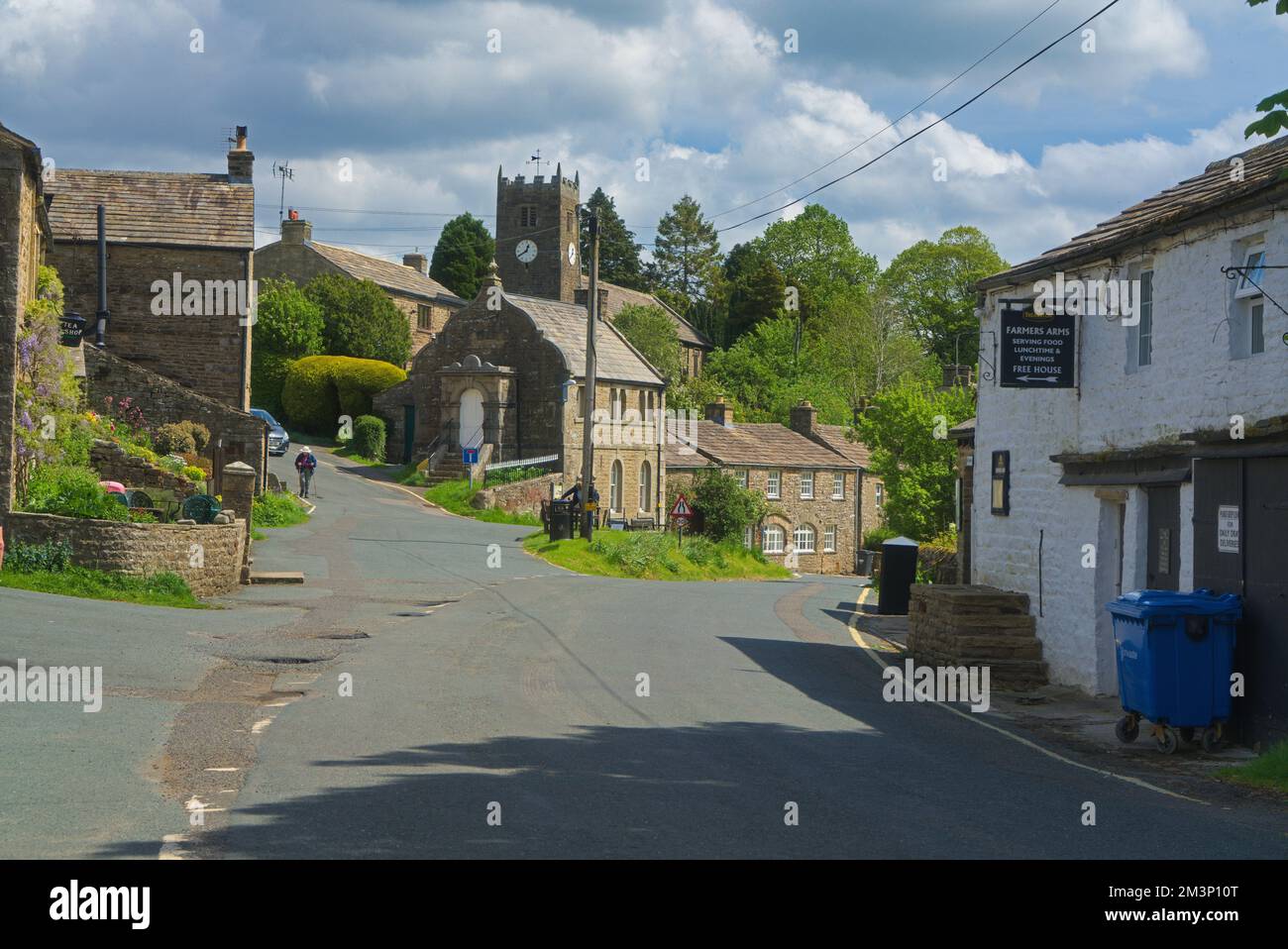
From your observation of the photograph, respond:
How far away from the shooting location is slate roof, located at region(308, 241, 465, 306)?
240 ft

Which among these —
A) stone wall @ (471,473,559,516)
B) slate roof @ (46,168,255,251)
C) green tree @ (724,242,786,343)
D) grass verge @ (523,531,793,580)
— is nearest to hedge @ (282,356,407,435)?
stone wall @ (471,473,559,516)

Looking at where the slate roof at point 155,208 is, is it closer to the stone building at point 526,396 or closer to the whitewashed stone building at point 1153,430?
the stone building at point 526,396

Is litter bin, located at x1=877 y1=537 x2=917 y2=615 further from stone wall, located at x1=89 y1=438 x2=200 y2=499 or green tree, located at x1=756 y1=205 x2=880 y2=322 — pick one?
green tree, located at x1=756 y1=205 x2=880 y2=322

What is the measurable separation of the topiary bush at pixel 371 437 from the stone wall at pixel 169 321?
15856 millimetres

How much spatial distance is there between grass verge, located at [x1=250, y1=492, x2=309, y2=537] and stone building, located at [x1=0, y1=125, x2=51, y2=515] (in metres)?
10.3

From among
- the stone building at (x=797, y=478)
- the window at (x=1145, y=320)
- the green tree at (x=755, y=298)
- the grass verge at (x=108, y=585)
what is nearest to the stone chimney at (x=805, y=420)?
the stone building at (x=797, y=478)

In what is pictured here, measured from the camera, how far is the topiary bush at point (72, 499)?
21.8 meters

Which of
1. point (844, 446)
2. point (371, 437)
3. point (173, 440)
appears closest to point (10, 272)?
point (173, 440)

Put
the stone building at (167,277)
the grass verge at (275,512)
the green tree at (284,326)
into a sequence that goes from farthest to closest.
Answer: the green tree at (284,326)
the stone building at (167,277)
the grass verge at (275,512)

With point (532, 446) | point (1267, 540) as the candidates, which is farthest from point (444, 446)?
point (1267, 540)

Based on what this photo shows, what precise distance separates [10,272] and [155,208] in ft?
57.6

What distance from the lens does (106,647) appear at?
15.9m

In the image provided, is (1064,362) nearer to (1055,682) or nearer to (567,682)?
(1055,682)

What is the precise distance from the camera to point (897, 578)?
2797cm
